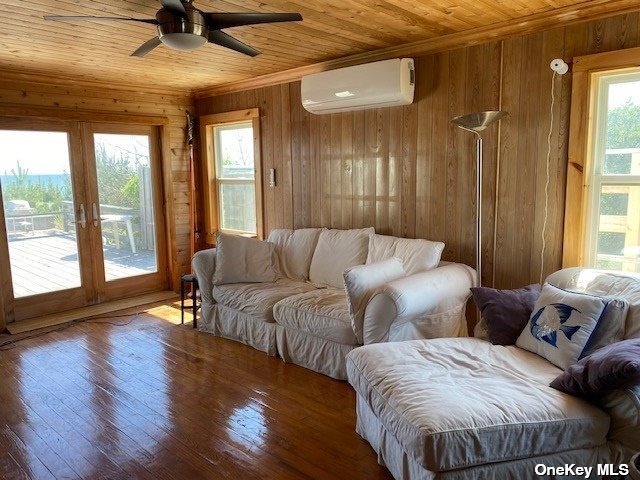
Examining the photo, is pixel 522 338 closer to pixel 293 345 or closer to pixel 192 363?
pixel 293 345

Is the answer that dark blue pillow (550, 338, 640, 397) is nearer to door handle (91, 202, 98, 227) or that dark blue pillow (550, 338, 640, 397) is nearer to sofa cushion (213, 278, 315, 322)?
sofa cushion (213, 278, 315, 322)

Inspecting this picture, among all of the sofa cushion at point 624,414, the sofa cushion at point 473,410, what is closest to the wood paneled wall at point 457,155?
the sofa cushion at point 473,410

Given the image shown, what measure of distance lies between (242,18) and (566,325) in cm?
214

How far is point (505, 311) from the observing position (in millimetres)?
2566

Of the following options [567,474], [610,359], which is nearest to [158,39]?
[610,359]

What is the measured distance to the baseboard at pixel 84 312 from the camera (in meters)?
4.36

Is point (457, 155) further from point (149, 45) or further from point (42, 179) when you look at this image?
point (42, 179)

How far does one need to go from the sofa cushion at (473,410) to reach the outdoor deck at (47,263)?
376 cm

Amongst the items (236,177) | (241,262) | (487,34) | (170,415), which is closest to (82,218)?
(236,177)

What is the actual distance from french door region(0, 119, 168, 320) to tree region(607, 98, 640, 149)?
4.46 metres

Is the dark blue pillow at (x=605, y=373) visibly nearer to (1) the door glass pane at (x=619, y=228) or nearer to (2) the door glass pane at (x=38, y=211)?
(1) the door glass pane at (x=619, y=228)

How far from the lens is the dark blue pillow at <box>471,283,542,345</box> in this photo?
8.30 feet

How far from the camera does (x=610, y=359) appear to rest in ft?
5.90

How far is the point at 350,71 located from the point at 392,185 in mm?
953
